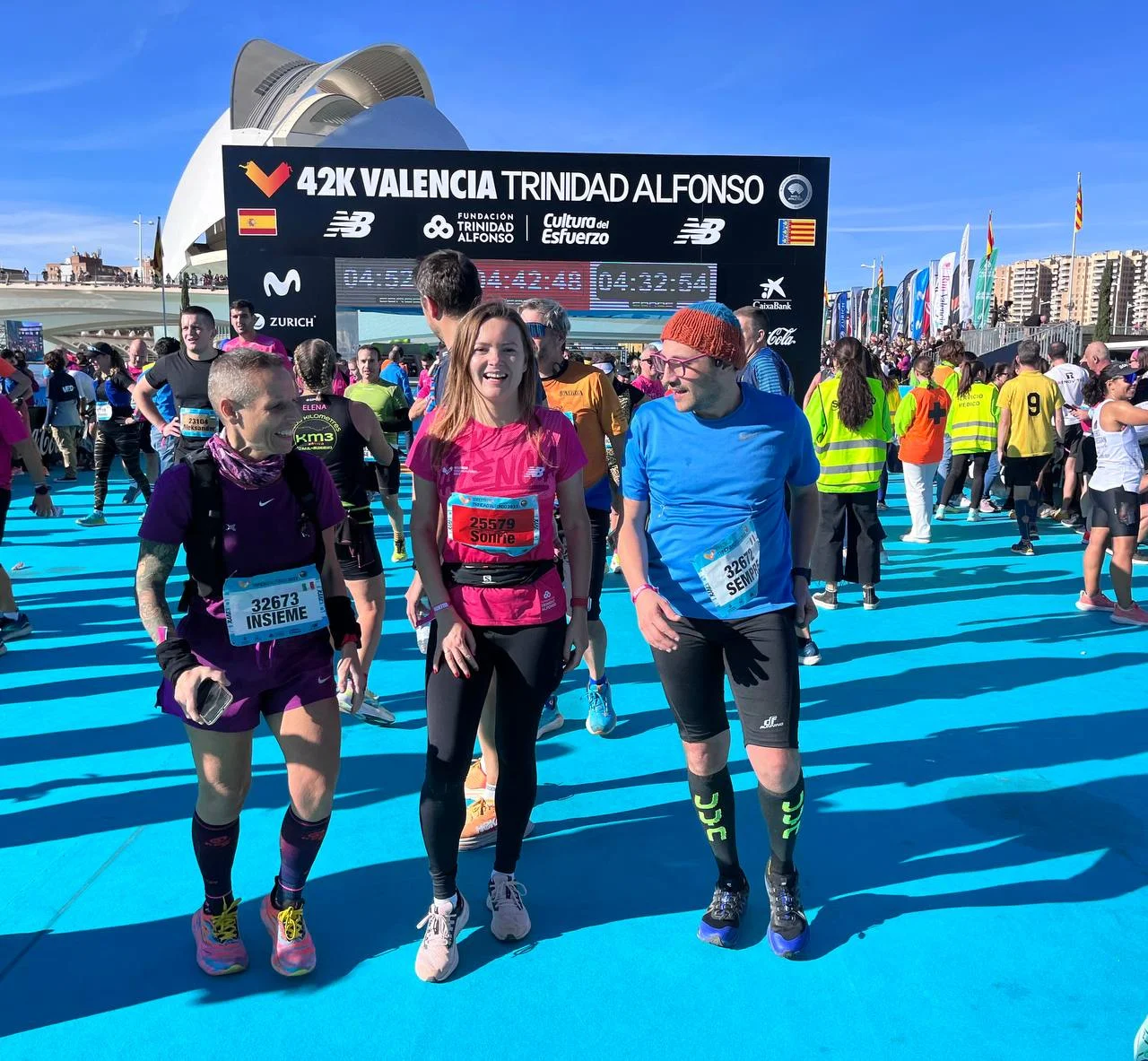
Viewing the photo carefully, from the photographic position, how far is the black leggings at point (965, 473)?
10.5m

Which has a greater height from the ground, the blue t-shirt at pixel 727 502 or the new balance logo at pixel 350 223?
the new balance logo at pixel 350 223

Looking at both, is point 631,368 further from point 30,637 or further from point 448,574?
point 448,574

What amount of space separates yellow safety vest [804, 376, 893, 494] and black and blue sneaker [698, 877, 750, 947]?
4031mm

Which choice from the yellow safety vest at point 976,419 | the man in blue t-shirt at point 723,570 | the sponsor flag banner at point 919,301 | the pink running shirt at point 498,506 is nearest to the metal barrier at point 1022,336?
the sponsor flag banner at point 919,301

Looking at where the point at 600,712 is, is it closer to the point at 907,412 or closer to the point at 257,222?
the point at 907,412

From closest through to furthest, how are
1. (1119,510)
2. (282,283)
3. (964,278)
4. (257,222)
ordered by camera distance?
(1119,510)
(257,222)
(282,283)
(964,278)

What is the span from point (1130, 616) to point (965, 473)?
5150 mm

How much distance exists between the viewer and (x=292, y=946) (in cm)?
252

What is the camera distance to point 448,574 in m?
2.61

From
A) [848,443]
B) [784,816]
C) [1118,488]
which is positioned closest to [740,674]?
[784,816]

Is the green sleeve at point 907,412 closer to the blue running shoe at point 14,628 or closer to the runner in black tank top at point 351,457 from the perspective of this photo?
the runner in black tank top at point 351,457

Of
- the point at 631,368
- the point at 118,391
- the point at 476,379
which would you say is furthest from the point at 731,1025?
the point at 631,368

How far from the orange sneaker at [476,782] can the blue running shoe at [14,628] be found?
13.0 ft

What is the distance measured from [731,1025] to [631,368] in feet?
44.0
